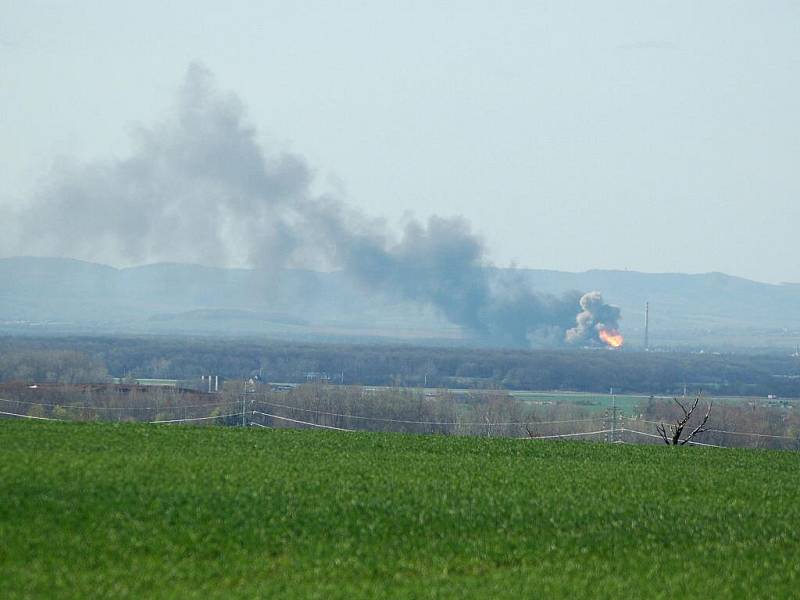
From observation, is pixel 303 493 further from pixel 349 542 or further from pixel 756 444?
pixel 756 444

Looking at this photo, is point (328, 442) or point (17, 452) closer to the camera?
point (17, 452)

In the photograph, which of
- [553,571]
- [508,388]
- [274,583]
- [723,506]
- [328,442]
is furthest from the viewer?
[508,388]

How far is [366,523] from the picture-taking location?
14.0m

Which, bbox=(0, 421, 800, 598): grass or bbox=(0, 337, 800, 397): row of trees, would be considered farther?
bbox=(0, 337, 800, 397): row of trees

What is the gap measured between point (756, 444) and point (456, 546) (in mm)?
55466

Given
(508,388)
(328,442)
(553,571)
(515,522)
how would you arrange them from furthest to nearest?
(508,388) < (328,442) < (515,522) < (553,571)

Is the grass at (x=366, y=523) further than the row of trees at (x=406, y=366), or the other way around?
the row of trees at (x=406, y=366)

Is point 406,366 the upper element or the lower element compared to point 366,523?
upper

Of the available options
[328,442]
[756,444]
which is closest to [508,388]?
[756,444]

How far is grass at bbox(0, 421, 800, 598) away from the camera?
1213cm

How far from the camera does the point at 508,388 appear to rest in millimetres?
139250

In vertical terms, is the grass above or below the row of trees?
below

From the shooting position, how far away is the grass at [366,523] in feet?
39.8

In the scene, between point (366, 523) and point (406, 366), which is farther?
point (406, 366)
